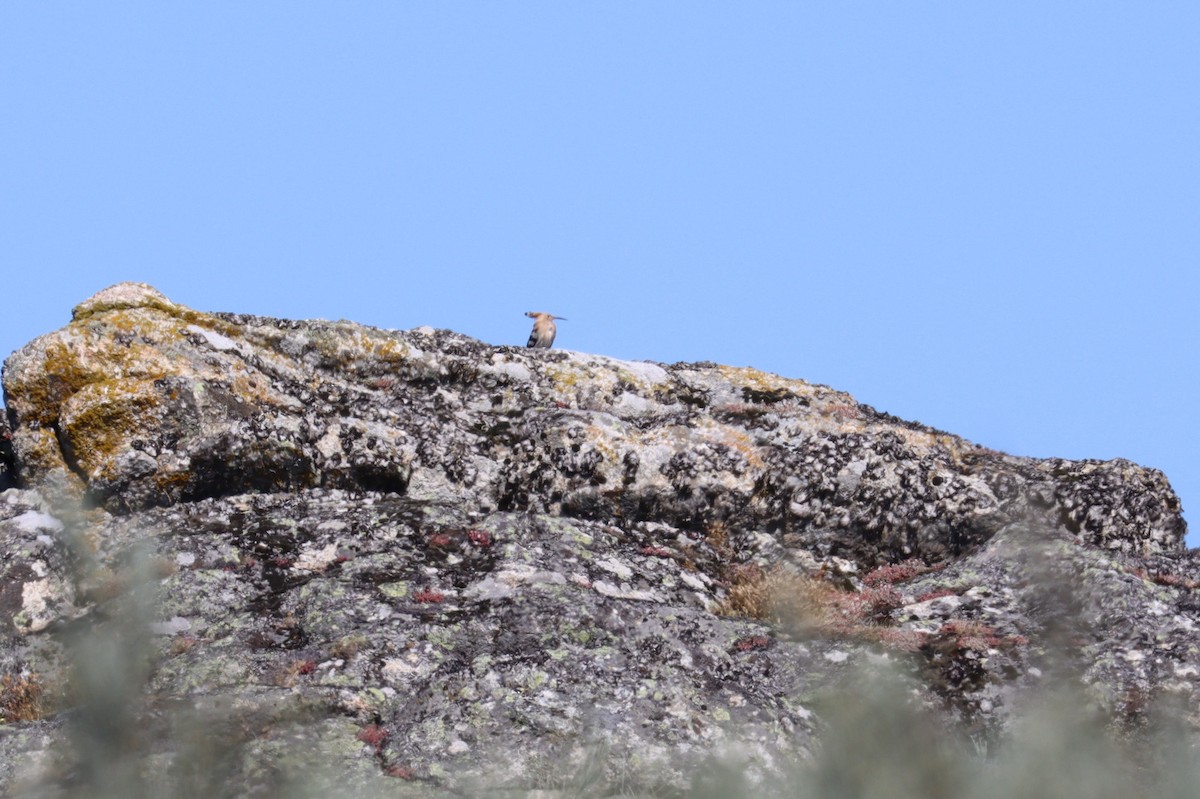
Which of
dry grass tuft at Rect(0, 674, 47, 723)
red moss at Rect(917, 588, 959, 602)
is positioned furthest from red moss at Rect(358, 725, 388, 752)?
red moss at Rect(917, 588, 959, 602)

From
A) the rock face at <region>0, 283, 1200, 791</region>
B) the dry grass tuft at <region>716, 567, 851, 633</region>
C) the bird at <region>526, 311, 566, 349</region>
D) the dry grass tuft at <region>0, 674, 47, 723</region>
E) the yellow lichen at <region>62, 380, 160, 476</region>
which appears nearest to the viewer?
the rock face at <region>0, 283, 1200, 791</region>

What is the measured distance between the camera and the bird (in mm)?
25391

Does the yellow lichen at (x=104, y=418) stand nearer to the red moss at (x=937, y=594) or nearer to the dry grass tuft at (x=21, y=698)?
the dry grass tuft at (x=21, y=698)

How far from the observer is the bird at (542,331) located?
25.4 meters

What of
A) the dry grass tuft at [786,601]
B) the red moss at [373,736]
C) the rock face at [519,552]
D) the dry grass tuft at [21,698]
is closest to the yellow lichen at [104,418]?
the rock face at [519,552]

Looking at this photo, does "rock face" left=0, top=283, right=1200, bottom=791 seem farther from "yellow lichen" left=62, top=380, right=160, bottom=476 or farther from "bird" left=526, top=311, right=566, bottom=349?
"bird" left=526, top=311, right=566, bottom=349

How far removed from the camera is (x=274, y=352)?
2131 centimetres

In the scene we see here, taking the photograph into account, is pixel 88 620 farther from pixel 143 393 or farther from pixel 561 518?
pixel 561 518

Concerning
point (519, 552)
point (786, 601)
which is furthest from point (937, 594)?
point (519, 552)

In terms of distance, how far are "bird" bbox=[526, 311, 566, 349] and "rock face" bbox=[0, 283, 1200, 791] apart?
296cm

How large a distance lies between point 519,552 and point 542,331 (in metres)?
10.5

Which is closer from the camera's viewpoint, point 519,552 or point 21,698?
point 21,698

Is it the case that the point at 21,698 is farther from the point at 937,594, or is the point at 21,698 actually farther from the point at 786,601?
the point at 937,594

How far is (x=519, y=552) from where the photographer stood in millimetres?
15531
